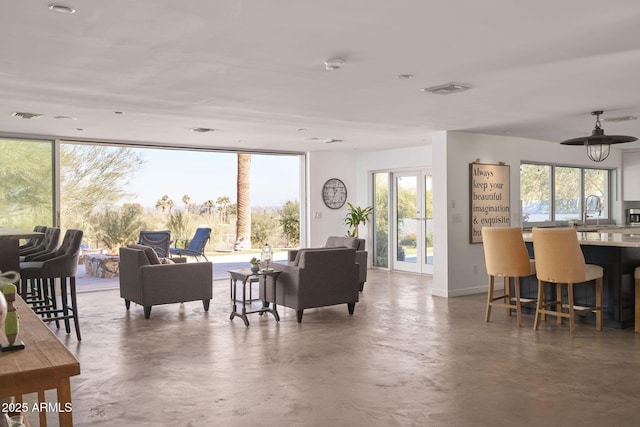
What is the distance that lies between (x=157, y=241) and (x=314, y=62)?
22.1 feet

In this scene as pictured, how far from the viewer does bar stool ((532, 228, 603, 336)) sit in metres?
5.38

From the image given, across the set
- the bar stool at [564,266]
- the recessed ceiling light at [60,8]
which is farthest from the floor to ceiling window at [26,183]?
the bar stool at [564,266]

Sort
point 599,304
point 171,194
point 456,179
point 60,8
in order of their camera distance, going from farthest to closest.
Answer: point 171,194 → point 456,179 → point 599,304 → point 60,8

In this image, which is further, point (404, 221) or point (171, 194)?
point (171, 194)

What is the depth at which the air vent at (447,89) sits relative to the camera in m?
4.90

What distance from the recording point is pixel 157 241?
998 centimetres

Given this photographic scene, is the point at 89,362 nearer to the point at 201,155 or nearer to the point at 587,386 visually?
the point at 587,386

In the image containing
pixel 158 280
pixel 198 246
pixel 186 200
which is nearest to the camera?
pixel 158 280

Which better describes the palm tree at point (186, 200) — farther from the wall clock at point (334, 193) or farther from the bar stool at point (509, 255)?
the bar stool at point (509, 255)

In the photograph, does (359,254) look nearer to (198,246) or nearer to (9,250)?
(198,246)

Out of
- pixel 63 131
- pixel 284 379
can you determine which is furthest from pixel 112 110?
pixel 284 379

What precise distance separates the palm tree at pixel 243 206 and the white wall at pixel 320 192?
355cm

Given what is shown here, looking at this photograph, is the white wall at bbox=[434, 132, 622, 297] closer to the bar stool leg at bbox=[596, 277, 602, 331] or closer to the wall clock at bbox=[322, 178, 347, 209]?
the bar stool leg at bbox=[596, 277, 602, 331]

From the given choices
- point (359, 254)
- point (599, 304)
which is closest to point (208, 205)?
point (359, 254)
